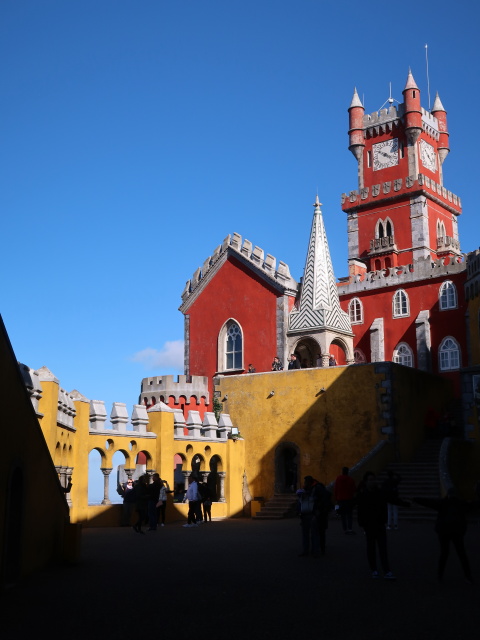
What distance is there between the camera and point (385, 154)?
4900 cm

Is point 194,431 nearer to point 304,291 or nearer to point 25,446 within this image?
point 304,291

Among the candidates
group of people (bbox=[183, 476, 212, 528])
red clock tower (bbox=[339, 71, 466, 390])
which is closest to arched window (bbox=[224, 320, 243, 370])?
red clock tower (bbox=[339, 71, 466, 390])

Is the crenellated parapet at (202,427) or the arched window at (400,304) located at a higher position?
the arched window at (400,304)

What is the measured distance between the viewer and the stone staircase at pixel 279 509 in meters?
23.8

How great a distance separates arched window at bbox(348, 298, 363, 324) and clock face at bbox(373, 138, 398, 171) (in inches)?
502

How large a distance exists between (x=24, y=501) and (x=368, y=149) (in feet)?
140

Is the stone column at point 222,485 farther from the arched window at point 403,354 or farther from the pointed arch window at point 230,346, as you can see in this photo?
the arched window at point 403,354

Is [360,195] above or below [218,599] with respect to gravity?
above

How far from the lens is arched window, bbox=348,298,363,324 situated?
3938 centimetres

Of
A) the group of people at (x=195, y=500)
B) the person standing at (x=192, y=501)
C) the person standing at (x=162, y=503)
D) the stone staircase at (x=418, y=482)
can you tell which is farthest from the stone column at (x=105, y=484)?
the stone staircase at (x=418, y=482)

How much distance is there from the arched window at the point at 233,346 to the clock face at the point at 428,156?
19860 mm

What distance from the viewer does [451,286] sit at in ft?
120

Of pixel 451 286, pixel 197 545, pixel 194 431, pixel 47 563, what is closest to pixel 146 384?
pixel 194 431

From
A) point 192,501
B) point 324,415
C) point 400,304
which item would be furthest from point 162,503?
point 400,304
